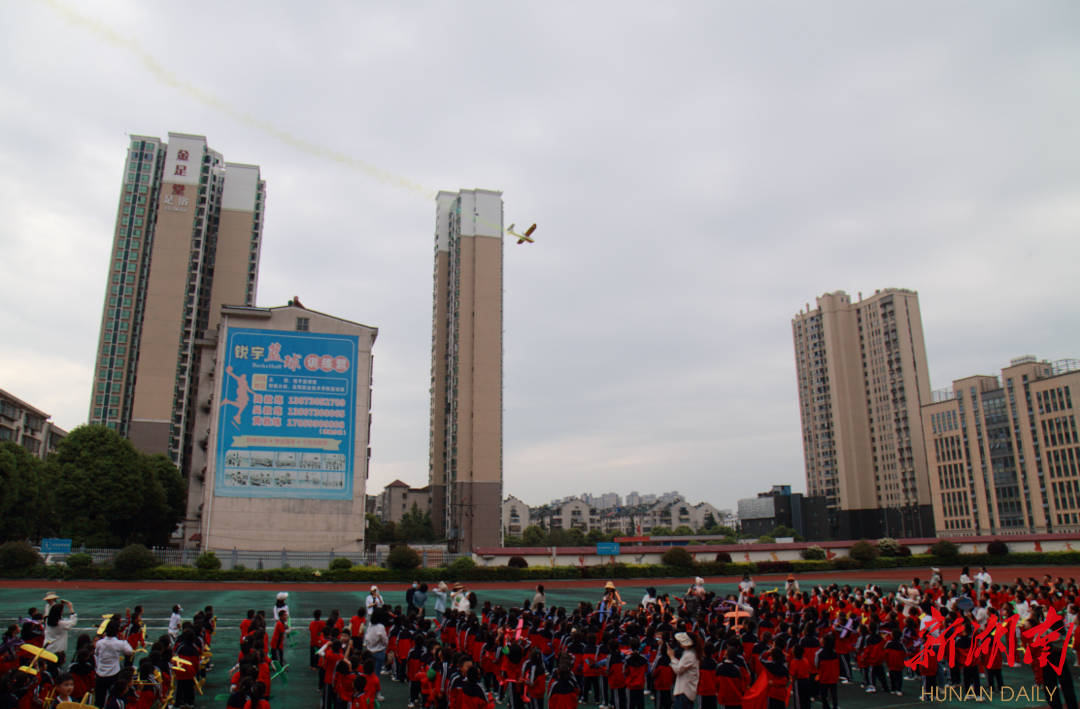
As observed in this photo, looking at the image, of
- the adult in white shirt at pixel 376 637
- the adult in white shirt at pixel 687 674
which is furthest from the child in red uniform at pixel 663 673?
the adult in white shirt at pixel 376 637

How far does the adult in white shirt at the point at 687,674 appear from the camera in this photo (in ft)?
38.1

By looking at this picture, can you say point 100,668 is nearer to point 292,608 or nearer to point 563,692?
point 563,692

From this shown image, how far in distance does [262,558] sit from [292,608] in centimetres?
1561

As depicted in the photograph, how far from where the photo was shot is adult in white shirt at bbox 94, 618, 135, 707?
11.1 m

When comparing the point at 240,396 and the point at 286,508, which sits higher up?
the point at 240,396

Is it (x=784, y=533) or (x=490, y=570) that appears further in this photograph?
(x=784, y=533)

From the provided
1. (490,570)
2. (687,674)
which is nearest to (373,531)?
(490,570)

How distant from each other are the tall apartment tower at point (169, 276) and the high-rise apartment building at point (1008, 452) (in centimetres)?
10002

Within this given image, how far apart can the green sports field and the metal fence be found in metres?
4.21

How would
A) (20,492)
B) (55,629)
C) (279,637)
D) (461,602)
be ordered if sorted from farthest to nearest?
(20,492) → (461,602) → (279,637) → (55,629)

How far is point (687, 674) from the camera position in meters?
11.7

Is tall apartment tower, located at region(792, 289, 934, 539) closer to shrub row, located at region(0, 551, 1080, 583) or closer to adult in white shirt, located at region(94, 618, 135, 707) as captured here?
shrub row, located at region(0, 551, 1080, 583)

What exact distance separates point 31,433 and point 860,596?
95.3m

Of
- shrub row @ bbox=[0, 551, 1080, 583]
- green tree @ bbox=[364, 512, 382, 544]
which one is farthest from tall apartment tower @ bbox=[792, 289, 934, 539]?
green tree @ bbox=[364, 512, 382, 544]
